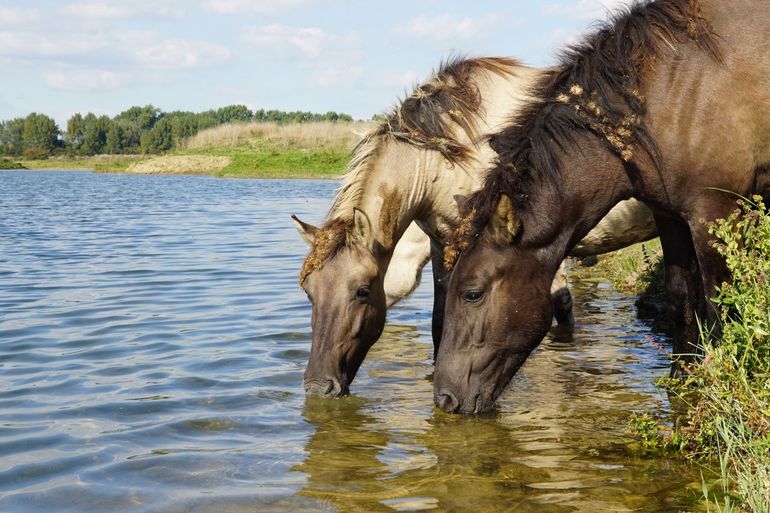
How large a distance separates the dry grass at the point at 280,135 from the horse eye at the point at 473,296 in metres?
42.2

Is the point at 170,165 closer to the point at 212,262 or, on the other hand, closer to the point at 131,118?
the point at 212,262

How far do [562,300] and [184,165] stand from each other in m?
52.5

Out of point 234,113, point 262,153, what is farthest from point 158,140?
point 262,153

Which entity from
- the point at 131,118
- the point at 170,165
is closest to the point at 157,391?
the point at 170,165

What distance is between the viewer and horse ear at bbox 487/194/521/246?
4.89 meters

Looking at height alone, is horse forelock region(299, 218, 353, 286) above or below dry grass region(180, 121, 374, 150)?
below

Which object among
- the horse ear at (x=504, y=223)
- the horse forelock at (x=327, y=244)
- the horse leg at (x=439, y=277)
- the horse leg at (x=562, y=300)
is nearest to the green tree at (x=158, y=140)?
the horse leg at (x=562, y=300)

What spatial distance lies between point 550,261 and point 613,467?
125 centimetres

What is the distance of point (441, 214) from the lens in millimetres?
6449

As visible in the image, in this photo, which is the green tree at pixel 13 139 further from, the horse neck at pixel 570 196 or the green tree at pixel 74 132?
the horse neck at pixel 570 196

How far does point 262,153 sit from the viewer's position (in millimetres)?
54094

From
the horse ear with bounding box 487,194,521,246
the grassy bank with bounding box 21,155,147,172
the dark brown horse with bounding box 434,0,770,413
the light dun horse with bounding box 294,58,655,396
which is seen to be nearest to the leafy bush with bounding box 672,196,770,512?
the dark brown horse with bounding box 434,0,770,413

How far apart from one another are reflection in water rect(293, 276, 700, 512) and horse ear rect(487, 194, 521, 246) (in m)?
1.32

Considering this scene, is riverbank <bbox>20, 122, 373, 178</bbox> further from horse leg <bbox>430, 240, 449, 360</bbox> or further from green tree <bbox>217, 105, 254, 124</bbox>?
green tree <bbox>217, 105, 254, 124</bbox>
